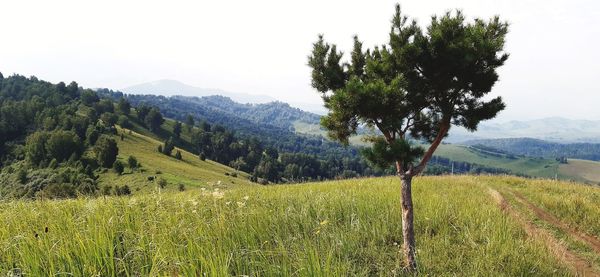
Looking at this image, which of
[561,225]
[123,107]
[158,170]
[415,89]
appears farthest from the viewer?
[123,107]

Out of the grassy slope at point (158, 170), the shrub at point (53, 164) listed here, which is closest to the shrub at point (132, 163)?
the grassy slope at point (158, 170)

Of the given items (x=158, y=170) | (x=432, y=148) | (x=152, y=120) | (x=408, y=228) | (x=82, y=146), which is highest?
(x=152, y=120)

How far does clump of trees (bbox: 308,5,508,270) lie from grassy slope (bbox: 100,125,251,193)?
3209 inches

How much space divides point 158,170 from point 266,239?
118182 millimetres

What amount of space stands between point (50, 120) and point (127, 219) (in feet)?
528

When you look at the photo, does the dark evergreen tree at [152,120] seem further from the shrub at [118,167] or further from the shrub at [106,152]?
the shrub at [118,167]

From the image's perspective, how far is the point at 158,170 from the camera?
117938mm

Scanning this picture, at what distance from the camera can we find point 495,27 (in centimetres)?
727

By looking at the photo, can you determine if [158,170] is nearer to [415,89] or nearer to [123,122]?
[123,122]

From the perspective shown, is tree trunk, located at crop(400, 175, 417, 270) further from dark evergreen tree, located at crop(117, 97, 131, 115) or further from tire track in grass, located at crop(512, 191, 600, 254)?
dark evergreen tree, located at crop(117, 97, 131, 115)

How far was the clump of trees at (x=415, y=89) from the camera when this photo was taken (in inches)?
273

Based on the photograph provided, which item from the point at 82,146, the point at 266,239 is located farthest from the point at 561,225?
the point at 82,146

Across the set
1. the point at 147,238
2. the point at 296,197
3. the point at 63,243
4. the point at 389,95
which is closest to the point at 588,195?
the point at 296,197

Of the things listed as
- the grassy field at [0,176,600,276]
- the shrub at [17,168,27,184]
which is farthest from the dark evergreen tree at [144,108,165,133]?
the grassy field at [0,176,600,276]
